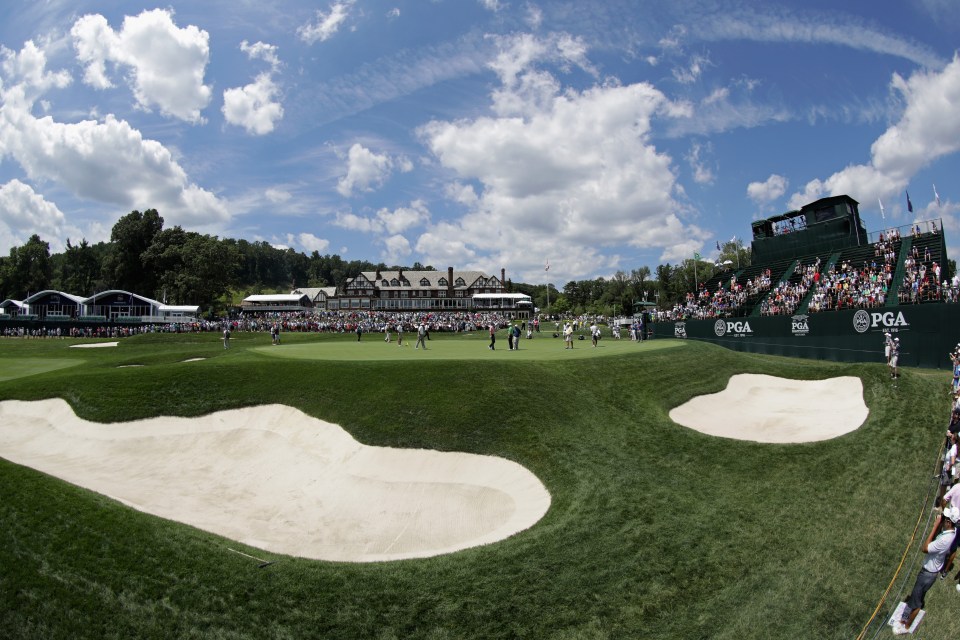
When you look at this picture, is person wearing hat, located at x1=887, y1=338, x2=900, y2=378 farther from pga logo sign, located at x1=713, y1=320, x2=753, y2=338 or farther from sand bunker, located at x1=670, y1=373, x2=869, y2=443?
pga logo sign, located at x1=713, y1=320, x2=753, y2=338

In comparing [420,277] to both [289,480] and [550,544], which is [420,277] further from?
[550,544]

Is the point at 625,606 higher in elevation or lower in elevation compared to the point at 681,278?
lower

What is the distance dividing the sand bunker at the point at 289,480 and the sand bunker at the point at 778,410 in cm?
965

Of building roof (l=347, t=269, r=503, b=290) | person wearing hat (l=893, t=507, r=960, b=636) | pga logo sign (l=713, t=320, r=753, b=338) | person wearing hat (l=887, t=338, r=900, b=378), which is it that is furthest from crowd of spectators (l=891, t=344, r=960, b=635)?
building roof (l=347, t=269, r=503, b=290)

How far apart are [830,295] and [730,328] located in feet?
24.0

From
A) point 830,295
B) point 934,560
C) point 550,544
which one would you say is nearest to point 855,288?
point 830,295

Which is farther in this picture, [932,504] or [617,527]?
[932,504]

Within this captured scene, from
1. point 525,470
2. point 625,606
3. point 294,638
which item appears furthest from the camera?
point 525,470

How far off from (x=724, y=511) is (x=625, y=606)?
15.5ft

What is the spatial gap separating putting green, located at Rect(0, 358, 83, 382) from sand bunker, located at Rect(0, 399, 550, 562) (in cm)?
1678

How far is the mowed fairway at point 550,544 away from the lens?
740 cm

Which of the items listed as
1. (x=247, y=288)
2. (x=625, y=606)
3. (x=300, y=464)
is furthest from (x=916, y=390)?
(x=247, y=288)

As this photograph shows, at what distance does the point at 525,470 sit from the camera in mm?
13953

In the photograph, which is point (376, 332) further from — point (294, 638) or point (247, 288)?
point (247, 288)
